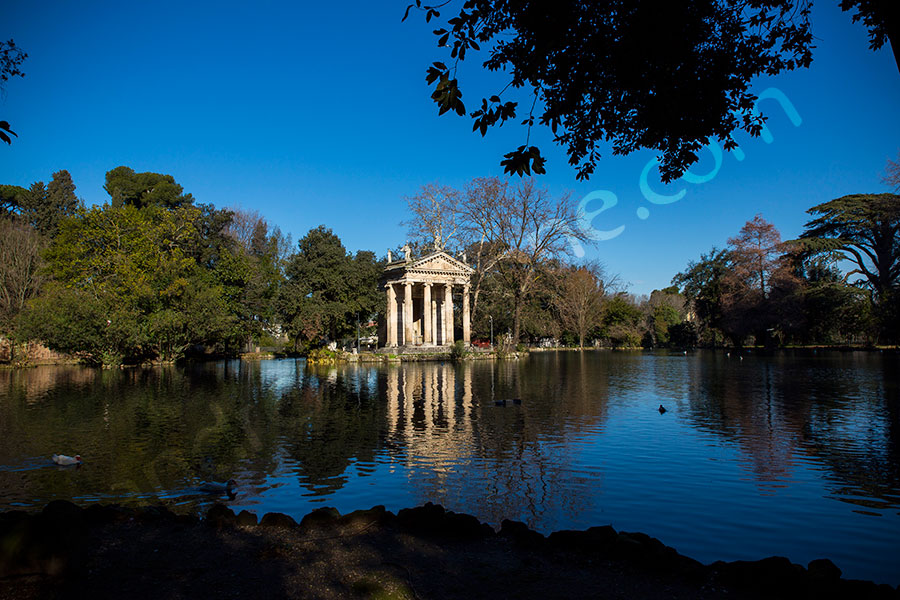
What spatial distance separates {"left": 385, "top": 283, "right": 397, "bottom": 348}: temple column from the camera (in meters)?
58.5

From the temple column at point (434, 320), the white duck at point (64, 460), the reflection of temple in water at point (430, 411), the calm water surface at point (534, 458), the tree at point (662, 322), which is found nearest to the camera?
the calm water surface at point (534, 458)

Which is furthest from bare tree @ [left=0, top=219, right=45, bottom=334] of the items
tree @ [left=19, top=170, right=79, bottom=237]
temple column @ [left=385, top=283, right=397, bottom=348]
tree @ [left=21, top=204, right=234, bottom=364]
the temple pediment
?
the temple pediment

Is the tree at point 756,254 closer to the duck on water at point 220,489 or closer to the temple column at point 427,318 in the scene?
the temple column at point 427,318

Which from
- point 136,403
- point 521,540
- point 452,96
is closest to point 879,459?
point 521,540

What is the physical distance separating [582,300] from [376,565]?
82.8m

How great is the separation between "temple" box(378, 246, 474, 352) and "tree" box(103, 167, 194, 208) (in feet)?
86.6

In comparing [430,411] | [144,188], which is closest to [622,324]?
[144,188]

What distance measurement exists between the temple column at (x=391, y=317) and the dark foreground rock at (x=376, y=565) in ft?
171

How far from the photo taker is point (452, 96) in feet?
17.3

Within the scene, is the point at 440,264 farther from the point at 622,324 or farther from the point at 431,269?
the point at 622,324

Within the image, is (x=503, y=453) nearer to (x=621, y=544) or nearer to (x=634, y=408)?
(x=621, y=544)

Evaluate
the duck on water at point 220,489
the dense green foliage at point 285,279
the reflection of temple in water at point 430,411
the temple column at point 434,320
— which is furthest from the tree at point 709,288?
the duck on water at point 220,489

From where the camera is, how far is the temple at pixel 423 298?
57.0 metres

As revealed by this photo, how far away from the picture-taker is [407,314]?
58.6 meters
